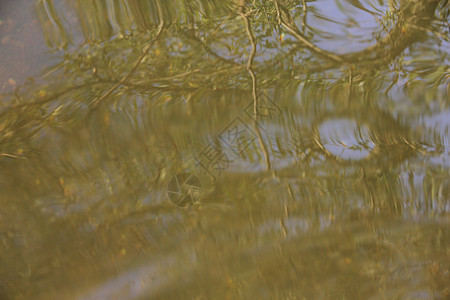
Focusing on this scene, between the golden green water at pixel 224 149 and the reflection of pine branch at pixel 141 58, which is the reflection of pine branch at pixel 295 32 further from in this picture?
the reflection of pine branch at pixel 141 58

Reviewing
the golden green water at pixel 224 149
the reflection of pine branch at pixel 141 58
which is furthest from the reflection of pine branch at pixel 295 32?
the reflection of pine branch at pixel 141 58

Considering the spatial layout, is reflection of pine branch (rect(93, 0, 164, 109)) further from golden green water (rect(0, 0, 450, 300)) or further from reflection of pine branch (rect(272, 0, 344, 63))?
reflection of pine branch (rect(272, 0, 344, 63))

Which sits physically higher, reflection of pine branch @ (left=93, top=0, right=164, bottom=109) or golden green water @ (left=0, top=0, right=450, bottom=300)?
reflection of pine branch @ (left=93, top=0, right=164, bottom=109)

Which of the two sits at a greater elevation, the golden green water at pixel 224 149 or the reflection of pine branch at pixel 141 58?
the reflection of pine branch at pixel 141 58

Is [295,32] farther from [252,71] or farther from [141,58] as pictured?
[141,58]

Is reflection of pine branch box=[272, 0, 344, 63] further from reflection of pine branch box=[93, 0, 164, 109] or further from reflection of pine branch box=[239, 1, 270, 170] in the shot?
reflection of pine branch box=[93, 0, 164, 109]

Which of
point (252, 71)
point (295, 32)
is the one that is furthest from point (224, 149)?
point (295, 32)

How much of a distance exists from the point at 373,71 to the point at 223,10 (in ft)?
1.29

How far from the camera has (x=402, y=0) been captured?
0.99 m

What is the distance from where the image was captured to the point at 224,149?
3.20ft

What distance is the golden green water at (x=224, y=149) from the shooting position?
93cm

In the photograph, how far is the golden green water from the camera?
926 millimetres

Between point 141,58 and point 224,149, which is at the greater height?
point 141,58

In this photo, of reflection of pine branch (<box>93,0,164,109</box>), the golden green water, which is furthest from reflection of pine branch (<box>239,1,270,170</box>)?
reflection of pine branch (<box>93,0,164,109</box>)
